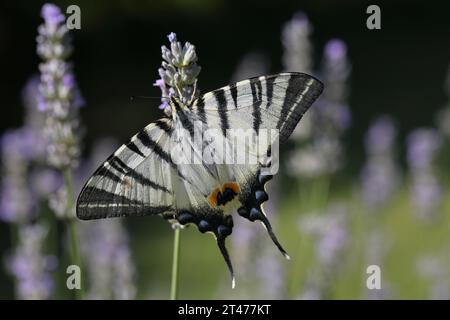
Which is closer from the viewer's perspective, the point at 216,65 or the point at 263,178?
the point at 263,178

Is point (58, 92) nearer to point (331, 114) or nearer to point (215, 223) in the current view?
point (215, 223)

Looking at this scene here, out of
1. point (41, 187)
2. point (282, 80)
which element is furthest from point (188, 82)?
point (41, 187)

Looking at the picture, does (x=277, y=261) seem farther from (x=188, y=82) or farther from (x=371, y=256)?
(x=188, y=82)

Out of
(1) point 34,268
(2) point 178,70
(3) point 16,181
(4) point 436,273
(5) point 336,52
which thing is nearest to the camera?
(2) point 178,70

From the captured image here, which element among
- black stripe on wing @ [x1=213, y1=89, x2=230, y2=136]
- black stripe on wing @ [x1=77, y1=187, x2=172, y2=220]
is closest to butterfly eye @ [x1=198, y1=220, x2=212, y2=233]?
black stripe on wing @ [x1=77, y1=187, x2=172, y2=220]

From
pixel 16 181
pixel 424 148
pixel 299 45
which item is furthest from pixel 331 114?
pixel 16 181
